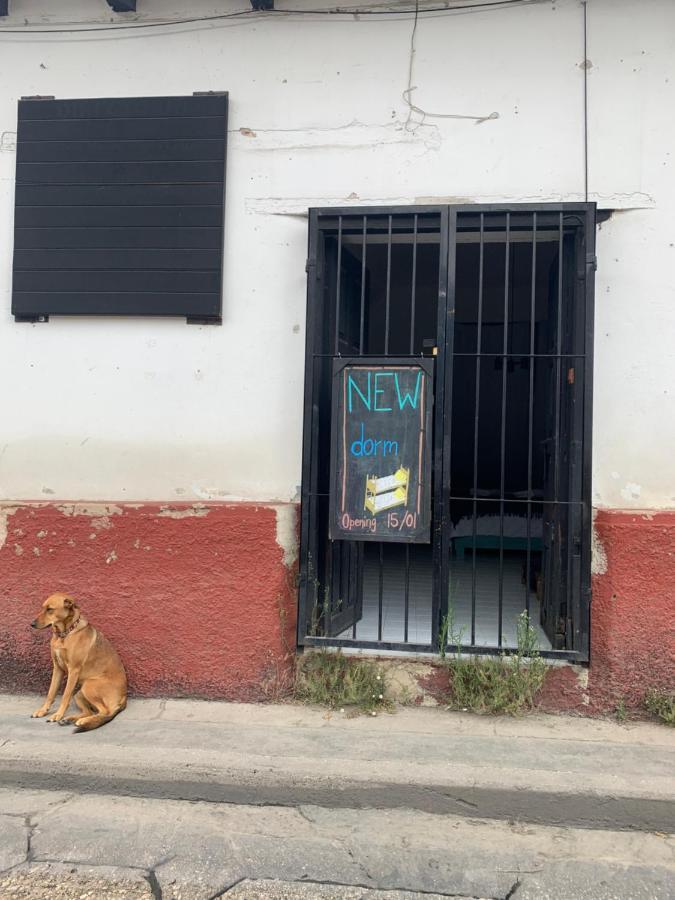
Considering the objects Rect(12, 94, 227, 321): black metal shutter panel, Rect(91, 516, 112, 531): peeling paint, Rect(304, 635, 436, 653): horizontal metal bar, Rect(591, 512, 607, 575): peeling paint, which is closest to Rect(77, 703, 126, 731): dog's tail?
Rect(91, 516, 112, 531): peeling paint

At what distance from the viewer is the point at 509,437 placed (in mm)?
9594

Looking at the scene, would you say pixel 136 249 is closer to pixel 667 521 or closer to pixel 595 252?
pixel 595 252

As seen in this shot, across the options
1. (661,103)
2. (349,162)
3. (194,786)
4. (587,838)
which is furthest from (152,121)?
(587,838)

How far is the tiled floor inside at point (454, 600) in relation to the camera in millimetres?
4777

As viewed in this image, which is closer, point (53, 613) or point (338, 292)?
point (53, 613)

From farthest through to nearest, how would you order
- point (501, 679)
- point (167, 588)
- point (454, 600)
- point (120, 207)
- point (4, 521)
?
1. point (454, 600)
2. point (120, 207)
3. point (4, 521)
4. point (167, 588)
5. point (501, 679)

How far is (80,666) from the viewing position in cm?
403

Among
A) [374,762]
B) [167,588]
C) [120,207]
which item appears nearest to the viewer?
[374,762]

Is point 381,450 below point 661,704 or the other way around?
the other way around

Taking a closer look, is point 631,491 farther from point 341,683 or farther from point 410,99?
point 410,99

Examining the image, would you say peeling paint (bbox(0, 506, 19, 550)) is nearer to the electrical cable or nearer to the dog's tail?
the dog's tail

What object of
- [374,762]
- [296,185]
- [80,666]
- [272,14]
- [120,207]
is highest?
[272,14]

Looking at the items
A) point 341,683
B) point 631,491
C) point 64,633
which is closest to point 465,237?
point 631,491

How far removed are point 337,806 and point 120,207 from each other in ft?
12.5
